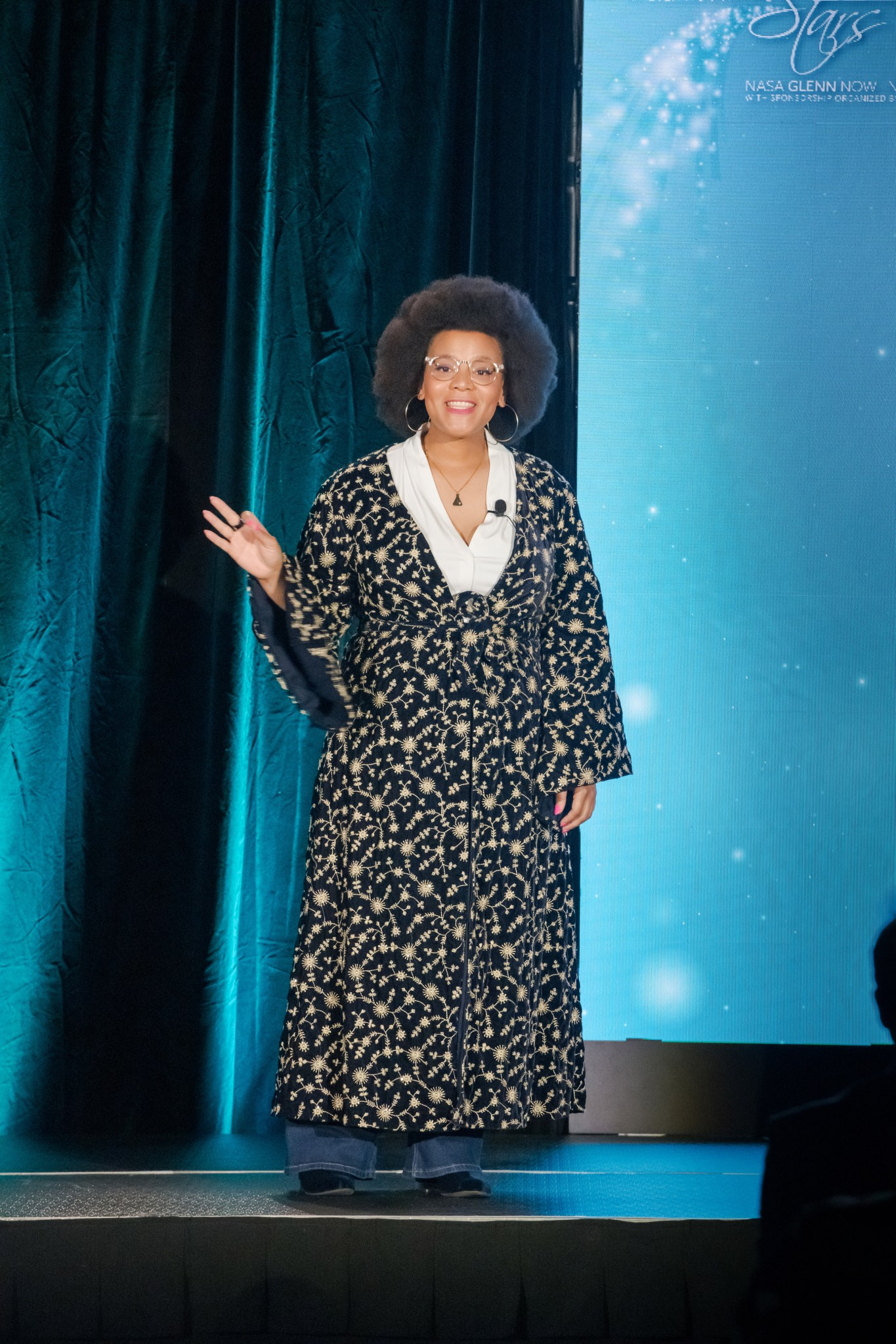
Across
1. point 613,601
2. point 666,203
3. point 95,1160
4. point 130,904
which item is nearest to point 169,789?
point 130,904

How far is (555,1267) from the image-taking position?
2.34 meters

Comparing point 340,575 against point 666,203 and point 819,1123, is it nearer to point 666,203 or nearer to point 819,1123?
point 666,203

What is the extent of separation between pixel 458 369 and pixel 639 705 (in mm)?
1099

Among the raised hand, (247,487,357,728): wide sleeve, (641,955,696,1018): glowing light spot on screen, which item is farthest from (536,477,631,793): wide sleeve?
(641,955,696,1018): glowing light spot on screen

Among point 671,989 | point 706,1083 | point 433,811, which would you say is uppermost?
point 433,811

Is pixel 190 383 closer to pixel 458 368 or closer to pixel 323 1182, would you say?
pixel 458 368

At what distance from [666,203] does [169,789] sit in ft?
5.84

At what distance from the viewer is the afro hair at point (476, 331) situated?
108 inches

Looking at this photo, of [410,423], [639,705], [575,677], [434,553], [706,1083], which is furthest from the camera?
[639,705]

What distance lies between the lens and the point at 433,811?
2.57m

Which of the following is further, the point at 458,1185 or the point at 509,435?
the point at 509,435

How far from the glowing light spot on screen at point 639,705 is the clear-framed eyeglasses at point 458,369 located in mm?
1039

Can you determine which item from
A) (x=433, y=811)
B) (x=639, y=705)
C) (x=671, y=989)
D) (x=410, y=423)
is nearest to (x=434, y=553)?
(x=410, y=423)

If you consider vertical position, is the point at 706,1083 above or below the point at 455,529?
below
